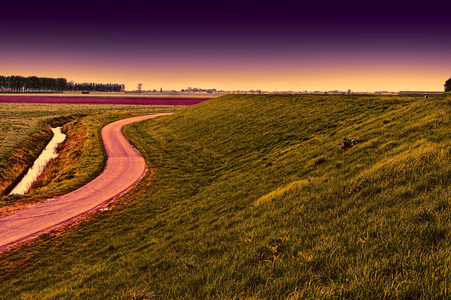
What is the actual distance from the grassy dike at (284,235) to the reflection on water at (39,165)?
14321mm

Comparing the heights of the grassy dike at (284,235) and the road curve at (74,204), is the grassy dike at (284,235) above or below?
above

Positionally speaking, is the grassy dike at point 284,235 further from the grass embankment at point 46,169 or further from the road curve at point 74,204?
the grass embankment at point 46,169

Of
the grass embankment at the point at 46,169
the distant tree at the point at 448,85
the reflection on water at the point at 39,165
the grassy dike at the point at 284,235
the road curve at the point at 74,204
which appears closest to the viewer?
the grassy dike at the point at 284,235

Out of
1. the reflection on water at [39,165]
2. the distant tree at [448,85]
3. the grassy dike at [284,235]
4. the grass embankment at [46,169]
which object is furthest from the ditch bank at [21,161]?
the distant tree at [448,85]

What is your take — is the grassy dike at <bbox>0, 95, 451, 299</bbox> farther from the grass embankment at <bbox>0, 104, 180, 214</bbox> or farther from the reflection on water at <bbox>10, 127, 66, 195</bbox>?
the reflection on water at <bbox>10, 127, 66, 195</bbox>

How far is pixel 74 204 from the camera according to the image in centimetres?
1708

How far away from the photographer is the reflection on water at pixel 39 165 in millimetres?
23237

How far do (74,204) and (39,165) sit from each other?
20493 millimetres

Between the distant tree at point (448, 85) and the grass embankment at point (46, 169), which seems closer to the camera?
the grass embankment at point (46, 169)

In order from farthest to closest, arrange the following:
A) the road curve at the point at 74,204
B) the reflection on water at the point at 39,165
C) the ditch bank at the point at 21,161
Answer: the ditch bank at the point at 21,161 < the reflection on water at the point at 39,165 < the road curve at the point at 74,204

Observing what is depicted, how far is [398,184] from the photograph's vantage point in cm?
749

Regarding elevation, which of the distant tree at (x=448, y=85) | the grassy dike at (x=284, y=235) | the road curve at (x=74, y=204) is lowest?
the road curve at (x=74, y=204)

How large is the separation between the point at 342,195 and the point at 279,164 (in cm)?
947

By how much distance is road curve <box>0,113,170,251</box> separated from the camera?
1365 cm
